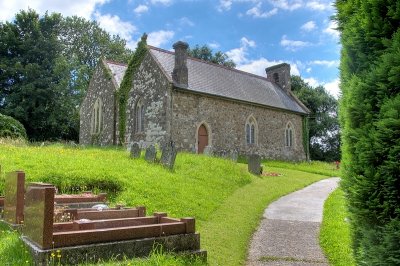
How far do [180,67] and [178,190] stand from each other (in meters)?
14.5

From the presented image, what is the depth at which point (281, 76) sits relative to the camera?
37.9 meters

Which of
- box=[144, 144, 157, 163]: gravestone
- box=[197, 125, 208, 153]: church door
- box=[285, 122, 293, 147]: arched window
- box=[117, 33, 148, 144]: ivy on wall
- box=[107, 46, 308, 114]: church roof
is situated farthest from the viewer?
box=[285, 122, 293, 147]: arched window

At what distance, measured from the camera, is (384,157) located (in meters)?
3.29

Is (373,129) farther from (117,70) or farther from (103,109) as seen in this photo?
(117,70)

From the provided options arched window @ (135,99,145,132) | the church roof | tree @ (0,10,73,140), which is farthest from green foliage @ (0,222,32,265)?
tree @ (0,10,73,140)

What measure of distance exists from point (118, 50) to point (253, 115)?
30416 millimetres

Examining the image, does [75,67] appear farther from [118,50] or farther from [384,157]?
[384,157]

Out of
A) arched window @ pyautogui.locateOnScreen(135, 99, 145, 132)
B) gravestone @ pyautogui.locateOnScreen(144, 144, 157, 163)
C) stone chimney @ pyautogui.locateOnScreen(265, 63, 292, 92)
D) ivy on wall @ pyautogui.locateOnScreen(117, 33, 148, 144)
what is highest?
stone chimney @ pyautogui.locateOnScreen(265, 63, 292, 92)

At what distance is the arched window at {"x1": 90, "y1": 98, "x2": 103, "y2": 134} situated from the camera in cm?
3089

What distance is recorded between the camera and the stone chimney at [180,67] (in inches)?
960

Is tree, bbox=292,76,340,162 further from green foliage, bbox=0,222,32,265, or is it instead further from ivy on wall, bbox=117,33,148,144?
green foliage, bbox=0,222,32,265

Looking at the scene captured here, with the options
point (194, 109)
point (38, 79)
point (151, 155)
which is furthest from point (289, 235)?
point (38, 79)

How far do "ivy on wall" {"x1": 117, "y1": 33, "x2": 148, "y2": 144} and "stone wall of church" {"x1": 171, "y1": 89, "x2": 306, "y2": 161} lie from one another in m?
5.19

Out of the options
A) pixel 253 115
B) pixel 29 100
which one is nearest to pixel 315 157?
pixel 253 115
